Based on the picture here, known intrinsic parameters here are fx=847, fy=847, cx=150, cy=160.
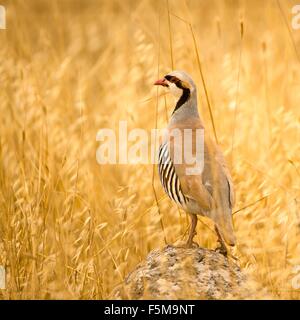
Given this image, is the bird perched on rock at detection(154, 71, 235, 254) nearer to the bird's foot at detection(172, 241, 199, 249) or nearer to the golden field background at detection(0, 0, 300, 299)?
the bird's foot at detection(172, 241, 199, 249)

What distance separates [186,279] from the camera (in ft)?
15.7

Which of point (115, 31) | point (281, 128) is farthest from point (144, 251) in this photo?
point (115, 31)

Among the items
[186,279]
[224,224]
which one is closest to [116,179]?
[224,224]

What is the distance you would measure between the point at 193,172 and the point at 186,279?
27.3 inches

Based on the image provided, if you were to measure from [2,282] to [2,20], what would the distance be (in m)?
2.40

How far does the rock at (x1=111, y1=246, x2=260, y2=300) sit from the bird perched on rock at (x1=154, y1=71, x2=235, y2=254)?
0.20 m

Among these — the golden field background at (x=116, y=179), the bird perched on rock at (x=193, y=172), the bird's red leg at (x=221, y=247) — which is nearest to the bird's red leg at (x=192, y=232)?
the bird perched on rock at (x=193, y=172)

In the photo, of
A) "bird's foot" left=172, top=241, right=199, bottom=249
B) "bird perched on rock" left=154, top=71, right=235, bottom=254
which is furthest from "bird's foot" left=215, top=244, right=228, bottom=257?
"bird's foot" left=172, top=241, right=199, bottom=249

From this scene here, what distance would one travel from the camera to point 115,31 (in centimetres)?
972

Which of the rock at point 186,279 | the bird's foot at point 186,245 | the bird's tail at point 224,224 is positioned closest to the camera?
the rock at point 186,279

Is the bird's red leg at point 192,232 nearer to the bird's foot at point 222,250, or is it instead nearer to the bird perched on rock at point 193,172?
the bird perched on rock at point 193,172

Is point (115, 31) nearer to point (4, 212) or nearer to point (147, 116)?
point (147, 116)

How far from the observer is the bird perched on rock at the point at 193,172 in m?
5.03

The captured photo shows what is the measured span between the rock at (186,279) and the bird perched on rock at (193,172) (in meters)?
0.20
